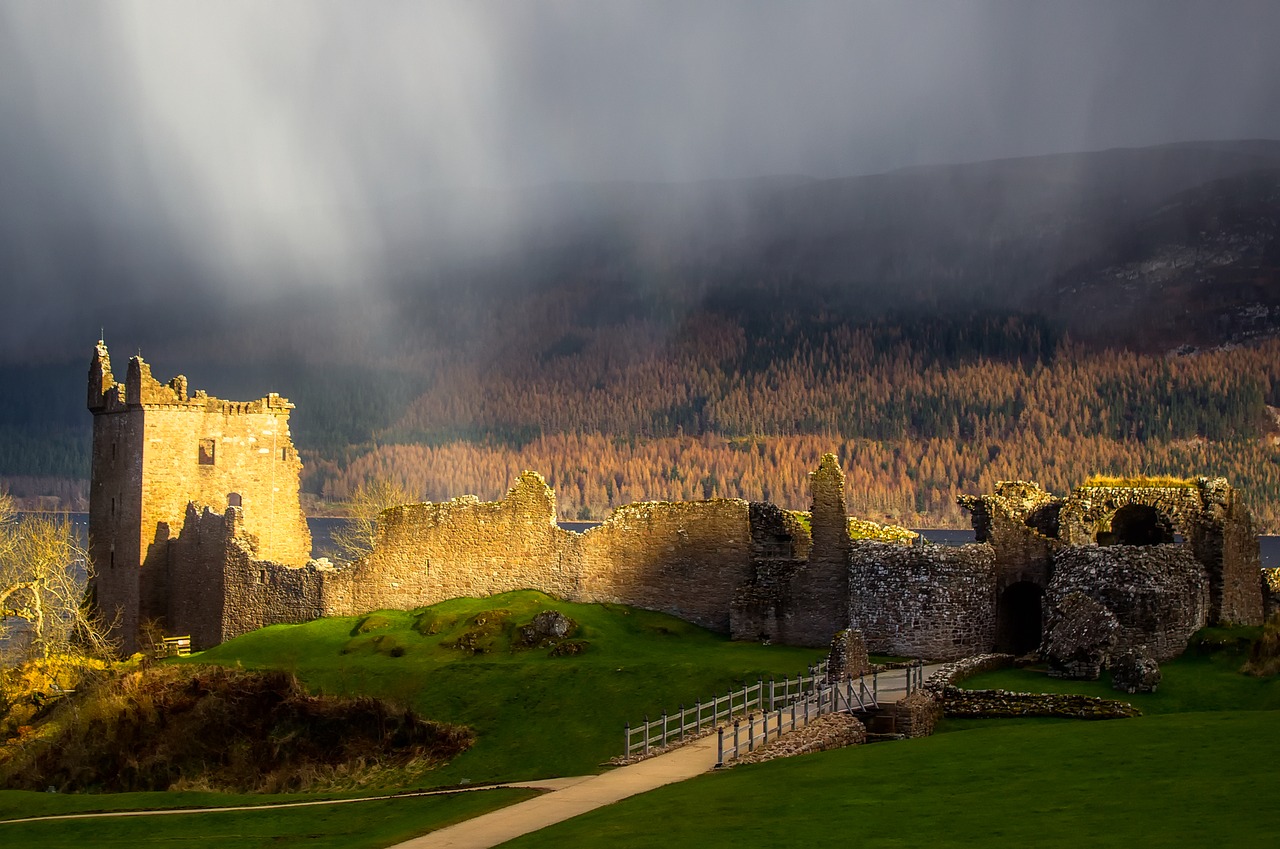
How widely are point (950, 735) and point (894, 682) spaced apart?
300 inches

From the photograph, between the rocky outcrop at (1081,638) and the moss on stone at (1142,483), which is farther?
the moss on stone at (1142,483)

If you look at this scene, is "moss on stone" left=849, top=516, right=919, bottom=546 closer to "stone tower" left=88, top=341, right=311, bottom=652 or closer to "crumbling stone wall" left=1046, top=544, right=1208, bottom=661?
"crumbling stone wall" left=1046, top=544, right=1208, bottom=661

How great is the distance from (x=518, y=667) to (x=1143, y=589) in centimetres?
1639

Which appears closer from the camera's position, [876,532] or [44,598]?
[876,532]

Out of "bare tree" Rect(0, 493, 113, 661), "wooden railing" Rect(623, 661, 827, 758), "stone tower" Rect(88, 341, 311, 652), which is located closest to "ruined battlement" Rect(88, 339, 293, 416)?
"stone tower" Rect(88, 341, 311, 652)

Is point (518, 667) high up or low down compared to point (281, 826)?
up

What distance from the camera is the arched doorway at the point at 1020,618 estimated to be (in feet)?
142

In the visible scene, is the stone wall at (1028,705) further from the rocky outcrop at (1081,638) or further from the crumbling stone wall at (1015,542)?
the crumbling stone wall at (1015,542)

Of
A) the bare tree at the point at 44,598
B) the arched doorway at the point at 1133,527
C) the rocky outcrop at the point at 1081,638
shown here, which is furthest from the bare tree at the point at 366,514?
the rocky outcrop at the point at 1081,638

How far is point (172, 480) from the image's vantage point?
56719 millimetres

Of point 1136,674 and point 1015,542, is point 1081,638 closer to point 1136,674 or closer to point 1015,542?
point 1136,674

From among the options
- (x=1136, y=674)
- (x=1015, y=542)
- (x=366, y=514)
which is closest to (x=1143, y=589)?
(x=1136, y=674)

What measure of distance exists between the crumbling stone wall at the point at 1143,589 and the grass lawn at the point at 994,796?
10.4 metres

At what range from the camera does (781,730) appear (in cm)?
2952
